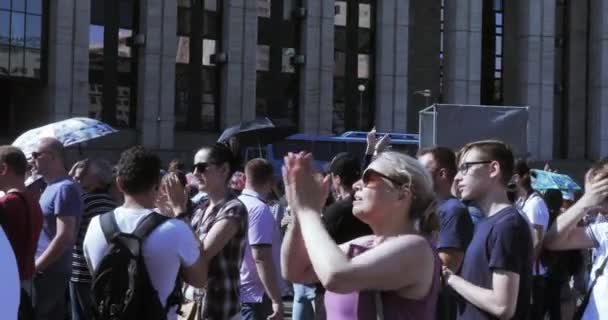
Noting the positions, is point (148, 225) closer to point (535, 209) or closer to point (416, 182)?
point (416, 182)

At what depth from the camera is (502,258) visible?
4.93m

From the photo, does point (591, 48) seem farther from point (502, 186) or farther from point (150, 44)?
point (502, 186)

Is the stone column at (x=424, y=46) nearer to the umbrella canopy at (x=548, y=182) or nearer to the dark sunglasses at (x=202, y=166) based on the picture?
the umbrella canopy at (x=548, y=182)

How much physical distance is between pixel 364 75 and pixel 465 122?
36523 millimetres

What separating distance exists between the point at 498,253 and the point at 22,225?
3.00 m

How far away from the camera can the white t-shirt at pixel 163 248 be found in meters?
5.26

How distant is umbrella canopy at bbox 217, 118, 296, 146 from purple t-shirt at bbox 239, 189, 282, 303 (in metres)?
12.4

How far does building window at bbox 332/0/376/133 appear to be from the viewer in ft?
171

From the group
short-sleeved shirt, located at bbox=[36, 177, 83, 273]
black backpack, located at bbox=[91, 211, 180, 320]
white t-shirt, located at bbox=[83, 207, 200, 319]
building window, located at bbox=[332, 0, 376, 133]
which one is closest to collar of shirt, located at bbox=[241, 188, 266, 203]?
short-sleeved shirt, located at bbox=[36, 177, 83, 273]

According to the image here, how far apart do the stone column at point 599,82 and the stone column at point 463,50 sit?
738 cm

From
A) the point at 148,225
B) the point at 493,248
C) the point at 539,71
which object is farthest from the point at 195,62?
the point at 493,248

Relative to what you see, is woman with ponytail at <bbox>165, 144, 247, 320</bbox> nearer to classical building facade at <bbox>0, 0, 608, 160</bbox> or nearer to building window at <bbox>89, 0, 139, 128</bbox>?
classical building facade at <bbox>0, 0, 608, 160</bbox>

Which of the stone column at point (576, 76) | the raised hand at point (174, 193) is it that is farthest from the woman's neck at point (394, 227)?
the stone column at point (576, 76)

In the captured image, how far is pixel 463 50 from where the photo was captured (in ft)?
167
